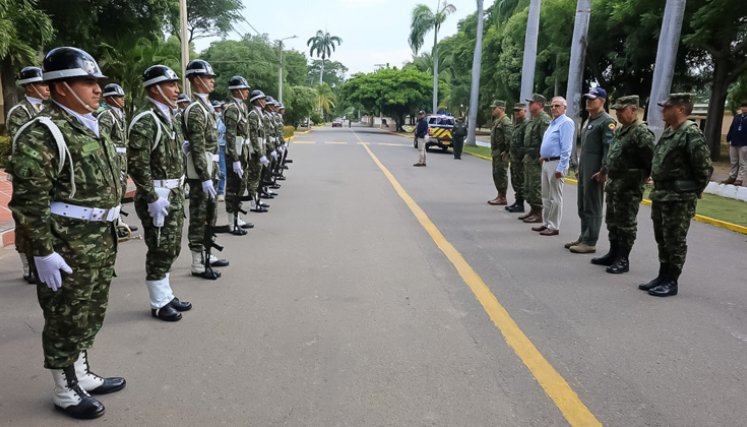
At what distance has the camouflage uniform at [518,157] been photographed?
893 centimetres

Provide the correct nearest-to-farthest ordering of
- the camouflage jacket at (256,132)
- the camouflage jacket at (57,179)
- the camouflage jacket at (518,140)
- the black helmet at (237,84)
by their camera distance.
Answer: the camouflage jacket at (57,179) < the black helmet at (237,84) < the camouflage jacket at (256,132) < the camouflage jacket at (518,140)

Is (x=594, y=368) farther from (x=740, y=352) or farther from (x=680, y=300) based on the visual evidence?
(x=680, y=300)

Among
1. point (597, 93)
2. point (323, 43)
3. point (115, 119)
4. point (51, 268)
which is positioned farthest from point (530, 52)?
point (323, 43)

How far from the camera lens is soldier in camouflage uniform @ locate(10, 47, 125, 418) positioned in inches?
106

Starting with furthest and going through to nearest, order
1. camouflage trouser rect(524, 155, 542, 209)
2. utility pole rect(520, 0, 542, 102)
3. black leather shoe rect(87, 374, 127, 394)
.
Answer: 1. utility pole rect(520, 0, 542, 102)
2. camouflage trouser rect(524, 155, 542, 209)
3. black leather shoe rect(87, 374, 127, 394)

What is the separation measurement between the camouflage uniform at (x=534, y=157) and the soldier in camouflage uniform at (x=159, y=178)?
5428 millimetres

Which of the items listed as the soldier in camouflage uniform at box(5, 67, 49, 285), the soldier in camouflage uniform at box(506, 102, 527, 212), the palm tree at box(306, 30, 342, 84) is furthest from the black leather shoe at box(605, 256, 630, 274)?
the palm tree at box(306, 30, 342, 84)

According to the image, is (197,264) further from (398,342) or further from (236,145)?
(398,342)

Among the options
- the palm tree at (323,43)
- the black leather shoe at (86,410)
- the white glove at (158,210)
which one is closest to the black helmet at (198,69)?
the white glove at (158,210)

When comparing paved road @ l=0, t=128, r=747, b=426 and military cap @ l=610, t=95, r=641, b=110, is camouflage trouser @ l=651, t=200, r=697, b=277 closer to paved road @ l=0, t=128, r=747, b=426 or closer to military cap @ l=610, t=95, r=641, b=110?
paved road @ l=0, t=128, r=747, b=426

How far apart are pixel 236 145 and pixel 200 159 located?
2141 mm

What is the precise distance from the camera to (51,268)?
272 cm

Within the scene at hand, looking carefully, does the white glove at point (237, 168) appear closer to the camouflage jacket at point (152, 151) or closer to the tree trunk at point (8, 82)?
the camouflage jacket at point (152, 151)

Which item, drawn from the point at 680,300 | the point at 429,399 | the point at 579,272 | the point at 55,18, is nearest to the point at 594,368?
the point at 429,399
